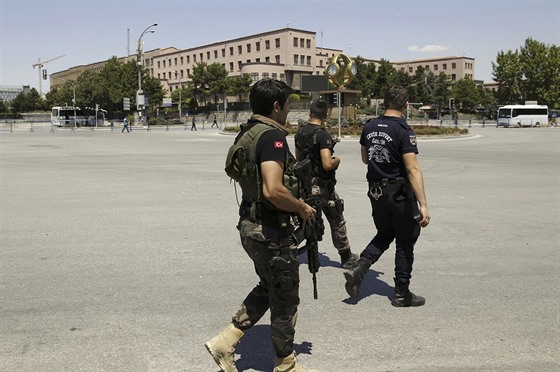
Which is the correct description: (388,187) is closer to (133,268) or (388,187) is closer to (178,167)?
(133,268)

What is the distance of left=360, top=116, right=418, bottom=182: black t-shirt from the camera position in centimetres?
444

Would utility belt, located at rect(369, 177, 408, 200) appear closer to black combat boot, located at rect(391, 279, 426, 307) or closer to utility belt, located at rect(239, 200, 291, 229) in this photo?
black combat boot, located at rect(391, 279, 426, 307)

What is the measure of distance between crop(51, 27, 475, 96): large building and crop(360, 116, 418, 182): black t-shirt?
247 ft

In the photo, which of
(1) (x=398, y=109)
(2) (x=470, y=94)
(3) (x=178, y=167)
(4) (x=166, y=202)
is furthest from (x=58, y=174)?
(2) (x=470, y=94)

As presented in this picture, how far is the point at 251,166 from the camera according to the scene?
3016 millimetres

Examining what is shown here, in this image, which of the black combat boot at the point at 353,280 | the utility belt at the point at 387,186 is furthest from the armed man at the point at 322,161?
the black combat boot at the point at 353,280

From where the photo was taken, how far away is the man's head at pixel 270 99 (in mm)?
3104

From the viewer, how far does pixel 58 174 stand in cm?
1424

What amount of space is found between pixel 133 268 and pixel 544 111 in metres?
65.1

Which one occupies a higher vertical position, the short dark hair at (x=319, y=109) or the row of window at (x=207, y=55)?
the row of window at (x=207, y=55)

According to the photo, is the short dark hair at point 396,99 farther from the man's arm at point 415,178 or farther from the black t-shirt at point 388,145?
the man's arm at point 415,178

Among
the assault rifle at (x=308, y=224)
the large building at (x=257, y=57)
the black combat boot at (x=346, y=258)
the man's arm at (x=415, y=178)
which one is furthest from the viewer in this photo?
the large building at (x=257, y=57)

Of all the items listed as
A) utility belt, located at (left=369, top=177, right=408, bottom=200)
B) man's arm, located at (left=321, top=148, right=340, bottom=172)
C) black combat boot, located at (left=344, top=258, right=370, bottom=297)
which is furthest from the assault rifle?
man's arm, located at (left=321, top=148, right=340, bottom=172)

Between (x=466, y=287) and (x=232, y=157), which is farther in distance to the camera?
(x=466, y=287)
